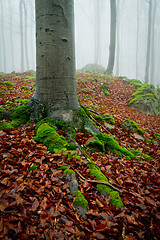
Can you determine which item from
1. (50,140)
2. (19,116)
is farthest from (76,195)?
(19,116)

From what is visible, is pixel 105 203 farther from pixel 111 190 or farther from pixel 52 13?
pixel 52 13

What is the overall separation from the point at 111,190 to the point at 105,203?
0.25 metres

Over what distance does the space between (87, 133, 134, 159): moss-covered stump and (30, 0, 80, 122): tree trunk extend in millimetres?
758

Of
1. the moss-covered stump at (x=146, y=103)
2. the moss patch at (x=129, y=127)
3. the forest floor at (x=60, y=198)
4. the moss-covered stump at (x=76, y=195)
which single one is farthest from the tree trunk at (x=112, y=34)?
the moss-covered stump at (x=76, y=195)

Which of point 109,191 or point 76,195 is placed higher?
point 76,195

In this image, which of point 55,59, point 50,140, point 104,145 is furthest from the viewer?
point 104,145

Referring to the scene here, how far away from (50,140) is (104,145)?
1423 millimetres

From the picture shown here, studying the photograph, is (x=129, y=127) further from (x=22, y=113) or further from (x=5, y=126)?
(x=5, y=126)

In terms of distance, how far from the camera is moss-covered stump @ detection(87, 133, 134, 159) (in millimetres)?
2861

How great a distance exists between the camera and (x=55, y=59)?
2752mm

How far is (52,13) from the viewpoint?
2.61 m

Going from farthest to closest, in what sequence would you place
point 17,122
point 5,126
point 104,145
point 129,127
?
point 129,127 → point 104,145 → point 17,122 → point 5,126

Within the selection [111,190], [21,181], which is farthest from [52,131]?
[111,190]

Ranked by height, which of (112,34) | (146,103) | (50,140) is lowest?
(50,140)
